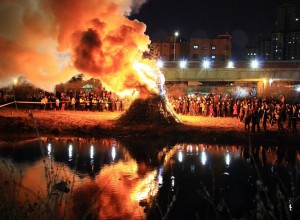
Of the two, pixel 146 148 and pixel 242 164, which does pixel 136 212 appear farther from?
pixel 146 148

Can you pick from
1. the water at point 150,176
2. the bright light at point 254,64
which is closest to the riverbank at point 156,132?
the water at point 150,176

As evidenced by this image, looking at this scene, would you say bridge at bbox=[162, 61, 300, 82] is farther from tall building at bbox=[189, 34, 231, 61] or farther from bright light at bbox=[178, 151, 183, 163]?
tall building at bbox=[189, 34, 231, 61]

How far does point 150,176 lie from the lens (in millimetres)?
16094

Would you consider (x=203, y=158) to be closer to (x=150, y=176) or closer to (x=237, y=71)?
(x=150, y=176)

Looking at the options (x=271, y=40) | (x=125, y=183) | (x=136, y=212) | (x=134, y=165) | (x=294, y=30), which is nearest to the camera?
(x=136, y=212)

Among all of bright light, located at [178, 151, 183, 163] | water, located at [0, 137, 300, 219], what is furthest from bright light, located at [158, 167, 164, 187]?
bright light, located at [178, 151, 183, 163]

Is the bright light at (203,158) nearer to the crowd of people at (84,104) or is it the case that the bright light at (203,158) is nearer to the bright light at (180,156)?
the bright light at (180,156)

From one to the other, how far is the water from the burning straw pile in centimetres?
498

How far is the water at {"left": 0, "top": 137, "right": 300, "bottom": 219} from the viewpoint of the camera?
11.6m

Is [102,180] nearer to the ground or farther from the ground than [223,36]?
nearer to the ground

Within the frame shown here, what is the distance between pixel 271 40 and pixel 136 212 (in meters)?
176

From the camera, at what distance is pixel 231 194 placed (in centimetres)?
1380

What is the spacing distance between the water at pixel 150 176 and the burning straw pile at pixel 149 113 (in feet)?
16.3

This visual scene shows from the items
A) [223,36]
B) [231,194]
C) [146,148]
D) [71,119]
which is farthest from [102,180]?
[223,36]
